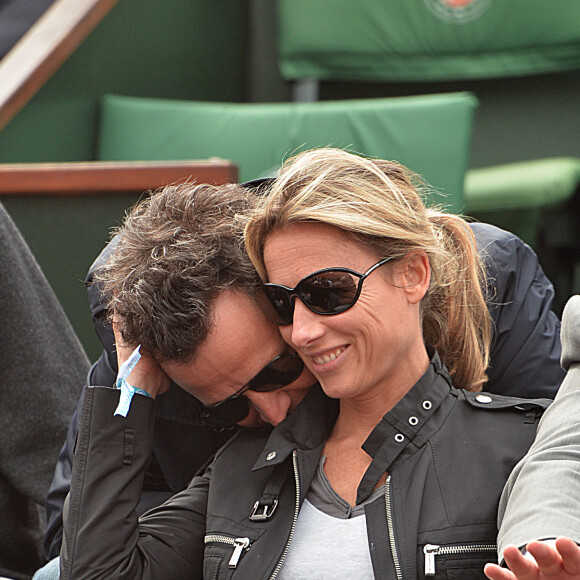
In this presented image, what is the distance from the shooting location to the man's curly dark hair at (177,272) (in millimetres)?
1579

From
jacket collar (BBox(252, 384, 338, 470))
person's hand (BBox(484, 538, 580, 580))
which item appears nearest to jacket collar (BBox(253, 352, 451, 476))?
jacket collar (BBox(252, 384, 338, 470))

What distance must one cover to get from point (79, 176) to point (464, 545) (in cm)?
172

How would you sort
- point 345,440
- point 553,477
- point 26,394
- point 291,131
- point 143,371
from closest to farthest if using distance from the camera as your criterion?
point 553,477 → point 345,440 → point 143,371 → point 26,394 → point 291,131

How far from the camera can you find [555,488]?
1202 mm

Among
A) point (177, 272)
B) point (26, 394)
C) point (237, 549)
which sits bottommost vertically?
point (26, 394)

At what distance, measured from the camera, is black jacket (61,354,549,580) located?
1.41 metres

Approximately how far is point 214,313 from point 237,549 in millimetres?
364

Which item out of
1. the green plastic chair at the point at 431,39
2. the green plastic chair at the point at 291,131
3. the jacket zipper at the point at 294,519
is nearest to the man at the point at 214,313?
the jacket zipper at the point at 294,519

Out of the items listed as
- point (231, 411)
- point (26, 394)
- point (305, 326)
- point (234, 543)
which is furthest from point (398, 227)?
point (26, 394)

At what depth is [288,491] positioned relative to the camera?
1.56 metres

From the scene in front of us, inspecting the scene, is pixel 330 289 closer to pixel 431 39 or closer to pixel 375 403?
pixel 375 403

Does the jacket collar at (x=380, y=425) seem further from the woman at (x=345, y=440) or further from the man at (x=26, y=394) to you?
the man at (x=26, y=394)

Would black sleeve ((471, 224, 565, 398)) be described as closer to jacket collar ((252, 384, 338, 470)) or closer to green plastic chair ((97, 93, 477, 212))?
jacket collar ((252, 384, 338, 470))

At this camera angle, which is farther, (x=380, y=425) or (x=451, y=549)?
(x=380, y=425)
